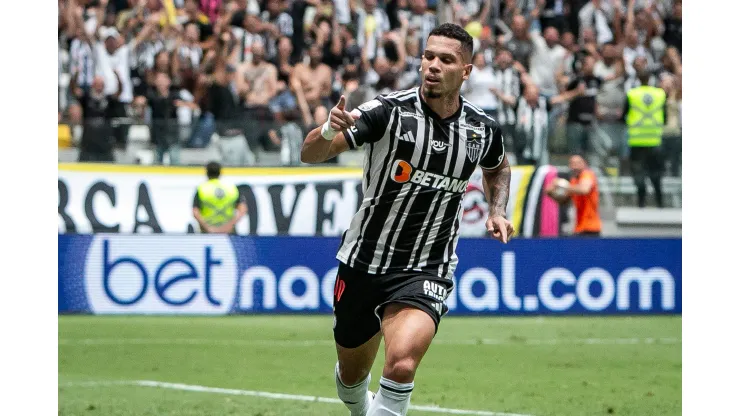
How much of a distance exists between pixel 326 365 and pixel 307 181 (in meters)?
5.89

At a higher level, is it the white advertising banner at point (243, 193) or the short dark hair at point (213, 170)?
the short dark hair at point (213, 170)

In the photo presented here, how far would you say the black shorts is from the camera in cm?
675

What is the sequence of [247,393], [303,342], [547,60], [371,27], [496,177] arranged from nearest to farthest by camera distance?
[496,177] → [247,393] → [303,342] → [547,60] → [371,27]

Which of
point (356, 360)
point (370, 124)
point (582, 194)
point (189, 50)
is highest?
point (189, 50)

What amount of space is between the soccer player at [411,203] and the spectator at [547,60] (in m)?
12.7

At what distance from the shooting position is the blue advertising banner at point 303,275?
15672 mm

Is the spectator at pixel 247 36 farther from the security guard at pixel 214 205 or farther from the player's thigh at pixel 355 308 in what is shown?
the player's thigh at pixel 355 308

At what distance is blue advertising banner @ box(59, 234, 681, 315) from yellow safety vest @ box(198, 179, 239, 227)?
74cm

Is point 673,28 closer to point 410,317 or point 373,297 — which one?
point 373,297

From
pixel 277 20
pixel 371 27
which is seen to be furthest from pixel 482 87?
pixel 277 20

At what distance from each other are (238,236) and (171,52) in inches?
177

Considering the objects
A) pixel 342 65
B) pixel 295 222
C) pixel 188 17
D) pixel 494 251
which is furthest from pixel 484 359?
pixel 188 17

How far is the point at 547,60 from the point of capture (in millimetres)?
19828

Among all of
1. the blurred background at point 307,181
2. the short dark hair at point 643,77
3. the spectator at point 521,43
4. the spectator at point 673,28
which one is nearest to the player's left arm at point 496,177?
the blurred background at point 307,181
